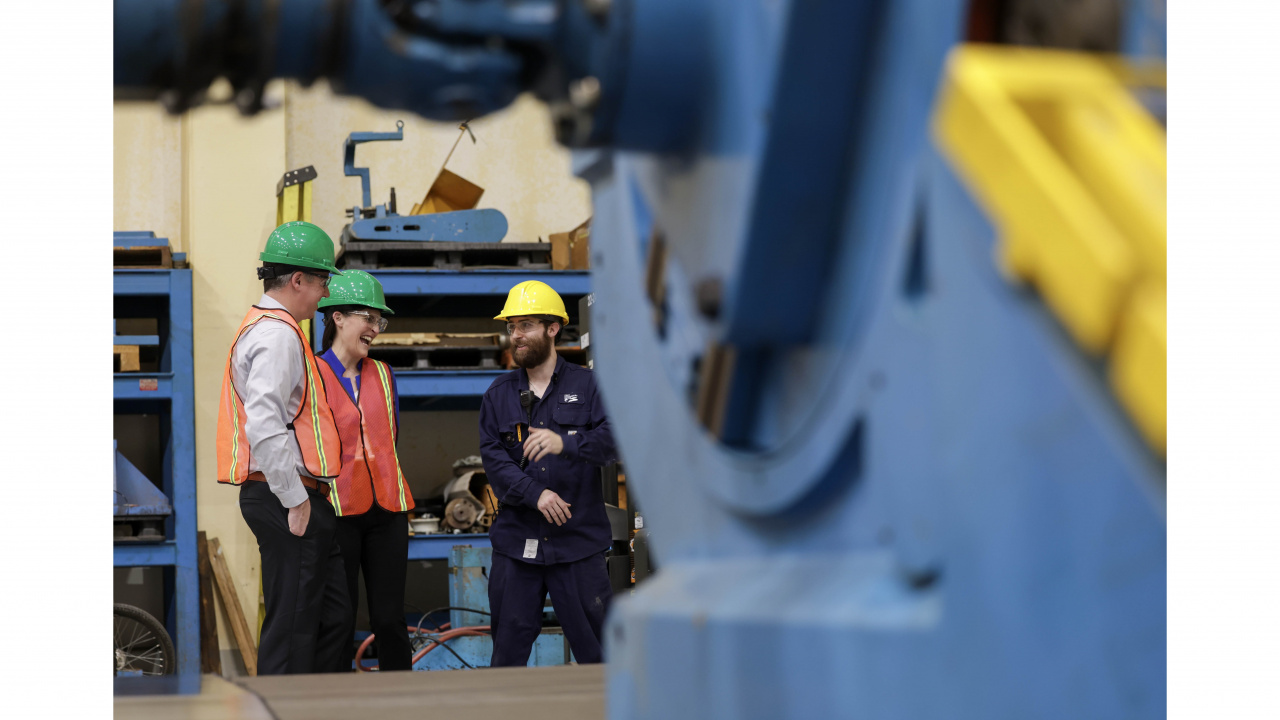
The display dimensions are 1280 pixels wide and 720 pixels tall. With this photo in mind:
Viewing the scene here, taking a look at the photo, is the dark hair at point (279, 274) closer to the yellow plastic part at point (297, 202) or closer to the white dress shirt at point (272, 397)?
the white dress shirt at point (272, 397)

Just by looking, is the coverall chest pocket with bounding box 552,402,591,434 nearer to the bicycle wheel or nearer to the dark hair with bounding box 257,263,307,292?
the dark hair with bounding box 257,263,307,292

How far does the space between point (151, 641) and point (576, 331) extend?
2.70 metres

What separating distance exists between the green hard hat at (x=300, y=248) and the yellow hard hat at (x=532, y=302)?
845mm

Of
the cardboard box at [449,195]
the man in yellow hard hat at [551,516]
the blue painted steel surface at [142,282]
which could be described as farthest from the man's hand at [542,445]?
the blue painted steel surface at [142,282]

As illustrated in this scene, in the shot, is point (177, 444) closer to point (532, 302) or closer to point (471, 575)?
point (471, 575)

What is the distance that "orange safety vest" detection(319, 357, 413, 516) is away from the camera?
4.68m

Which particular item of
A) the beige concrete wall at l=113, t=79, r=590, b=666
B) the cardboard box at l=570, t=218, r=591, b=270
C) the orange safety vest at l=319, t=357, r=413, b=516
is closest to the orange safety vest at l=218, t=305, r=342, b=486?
the orange safety vest at l=319, t=357, r=413, b=516

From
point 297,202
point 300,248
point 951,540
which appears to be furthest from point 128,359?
point 951,540

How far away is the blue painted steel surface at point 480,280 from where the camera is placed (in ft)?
20.0

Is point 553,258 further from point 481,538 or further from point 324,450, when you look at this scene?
point 324,450

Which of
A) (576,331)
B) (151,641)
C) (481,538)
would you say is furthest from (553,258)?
(151,641)

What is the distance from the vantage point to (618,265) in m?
1.48

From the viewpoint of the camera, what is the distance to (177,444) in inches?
250

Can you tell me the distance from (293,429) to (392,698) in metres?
2.39
